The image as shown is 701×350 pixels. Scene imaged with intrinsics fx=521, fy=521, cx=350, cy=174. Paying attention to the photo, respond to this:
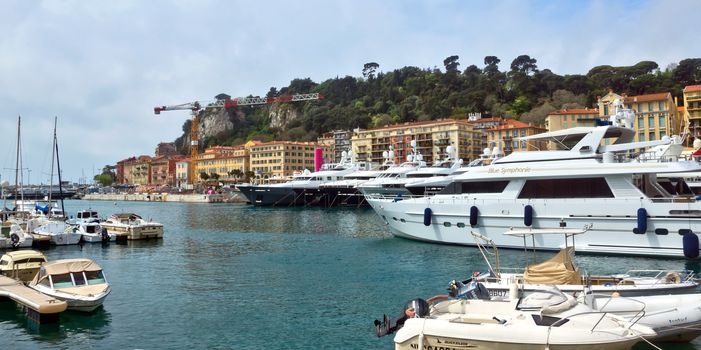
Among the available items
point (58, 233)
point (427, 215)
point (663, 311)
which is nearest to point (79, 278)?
point (663, 311)

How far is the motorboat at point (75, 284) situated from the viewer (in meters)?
16.5

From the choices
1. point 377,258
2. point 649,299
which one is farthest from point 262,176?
point 649,299

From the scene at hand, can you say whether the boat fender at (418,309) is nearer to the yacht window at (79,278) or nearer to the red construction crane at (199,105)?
the yacht window at (79,278)

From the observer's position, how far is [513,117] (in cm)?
12131

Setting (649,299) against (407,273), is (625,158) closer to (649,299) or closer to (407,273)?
(407,273)

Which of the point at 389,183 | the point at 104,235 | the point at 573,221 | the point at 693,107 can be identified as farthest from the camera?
the point at 693,107

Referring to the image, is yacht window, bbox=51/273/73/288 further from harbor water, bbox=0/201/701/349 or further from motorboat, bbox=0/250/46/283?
motorboat, bbox=0/250/46/283

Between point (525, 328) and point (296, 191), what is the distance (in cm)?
7528

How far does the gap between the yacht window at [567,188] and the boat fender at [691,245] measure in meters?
3.54

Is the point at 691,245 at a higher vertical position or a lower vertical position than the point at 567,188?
lower

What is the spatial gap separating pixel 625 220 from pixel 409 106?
123612mm

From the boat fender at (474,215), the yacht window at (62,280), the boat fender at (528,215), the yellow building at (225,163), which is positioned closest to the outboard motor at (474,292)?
the yacht window at (62,280)

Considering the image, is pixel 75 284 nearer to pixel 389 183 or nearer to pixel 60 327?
pixel 60 327

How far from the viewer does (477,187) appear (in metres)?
28.4
